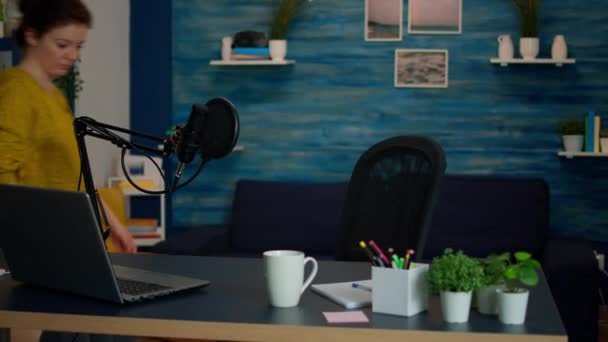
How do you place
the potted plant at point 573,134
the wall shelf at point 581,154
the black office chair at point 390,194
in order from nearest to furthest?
the black office chair at point 390,194 < the wall shelf at point 581,154 < the potted plant at point 573,134

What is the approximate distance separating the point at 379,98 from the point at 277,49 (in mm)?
674

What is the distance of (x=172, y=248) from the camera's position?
14.1 feet

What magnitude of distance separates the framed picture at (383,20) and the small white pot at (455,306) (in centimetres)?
348

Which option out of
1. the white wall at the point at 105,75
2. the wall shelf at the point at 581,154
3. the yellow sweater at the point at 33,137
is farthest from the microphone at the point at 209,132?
the wall shelf at the point at 581,154

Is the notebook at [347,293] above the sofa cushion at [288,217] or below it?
above

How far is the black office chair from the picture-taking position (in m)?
2.44

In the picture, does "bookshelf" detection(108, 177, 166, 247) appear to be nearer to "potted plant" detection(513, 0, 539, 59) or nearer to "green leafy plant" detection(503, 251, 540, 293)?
"potted plant" detection(513, 0, 539, 59)

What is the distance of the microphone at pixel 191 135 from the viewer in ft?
5.60

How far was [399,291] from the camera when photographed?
1.63 meters

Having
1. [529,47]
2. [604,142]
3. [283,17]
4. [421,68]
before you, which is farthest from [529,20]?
[283,17]

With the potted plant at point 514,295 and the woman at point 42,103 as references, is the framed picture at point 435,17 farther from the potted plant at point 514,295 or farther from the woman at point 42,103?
the potted plant at point 514,295

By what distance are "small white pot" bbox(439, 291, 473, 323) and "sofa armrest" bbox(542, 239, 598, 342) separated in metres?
2.45

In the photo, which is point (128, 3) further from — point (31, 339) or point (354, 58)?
point (31, 339)

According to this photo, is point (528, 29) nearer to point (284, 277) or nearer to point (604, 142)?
point (604, 142)
